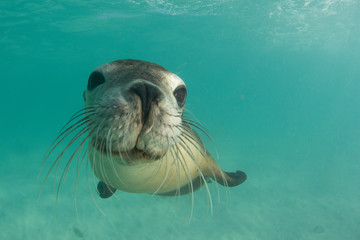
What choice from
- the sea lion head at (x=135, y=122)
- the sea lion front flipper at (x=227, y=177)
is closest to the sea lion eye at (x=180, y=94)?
the sea lion head at (x=135, y=122)

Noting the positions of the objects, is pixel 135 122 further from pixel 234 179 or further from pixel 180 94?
pixel 234 179

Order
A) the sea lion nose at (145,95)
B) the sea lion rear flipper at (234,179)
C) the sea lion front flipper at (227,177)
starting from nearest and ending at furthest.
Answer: the sea lion nose at (145,95)
the sea lion front flipper at (227,177)
the sea lion rear flipper at (234,179)

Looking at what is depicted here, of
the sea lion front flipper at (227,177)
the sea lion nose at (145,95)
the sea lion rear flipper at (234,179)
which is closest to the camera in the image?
the sea lion nose at (145,95)

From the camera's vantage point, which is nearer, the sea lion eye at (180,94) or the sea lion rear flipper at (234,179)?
the sea lion eye at (180,94)

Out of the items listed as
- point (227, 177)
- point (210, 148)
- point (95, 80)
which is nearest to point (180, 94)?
point (95, 80)

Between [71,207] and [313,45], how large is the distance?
92.7ft

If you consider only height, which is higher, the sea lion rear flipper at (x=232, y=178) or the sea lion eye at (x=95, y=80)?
the sea lion eye at (x=95, y=80)

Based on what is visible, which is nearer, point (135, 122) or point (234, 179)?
point (135, 122)

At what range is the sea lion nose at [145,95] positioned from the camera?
1379mm

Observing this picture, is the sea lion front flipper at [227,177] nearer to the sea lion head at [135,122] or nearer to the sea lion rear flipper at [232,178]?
the sea lion rear flipper at [232,178]

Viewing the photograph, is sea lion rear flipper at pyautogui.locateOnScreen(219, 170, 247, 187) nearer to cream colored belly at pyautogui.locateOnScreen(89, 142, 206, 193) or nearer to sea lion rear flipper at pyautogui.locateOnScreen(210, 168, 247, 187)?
sea lion rear flipper at pyautogui.locateOnScreen(210, 168, 247, 187)

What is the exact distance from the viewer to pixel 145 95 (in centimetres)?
138

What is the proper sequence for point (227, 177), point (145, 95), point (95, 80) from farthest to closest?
point (227, 177) < point (95, 80) < point (145, 95)

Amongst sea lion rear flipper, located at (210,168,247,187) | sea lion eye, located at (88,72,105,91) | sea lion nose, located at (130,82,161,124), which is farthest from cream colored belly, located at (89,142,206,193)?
sea lion rear flipper, located at (210,168,247,187)
